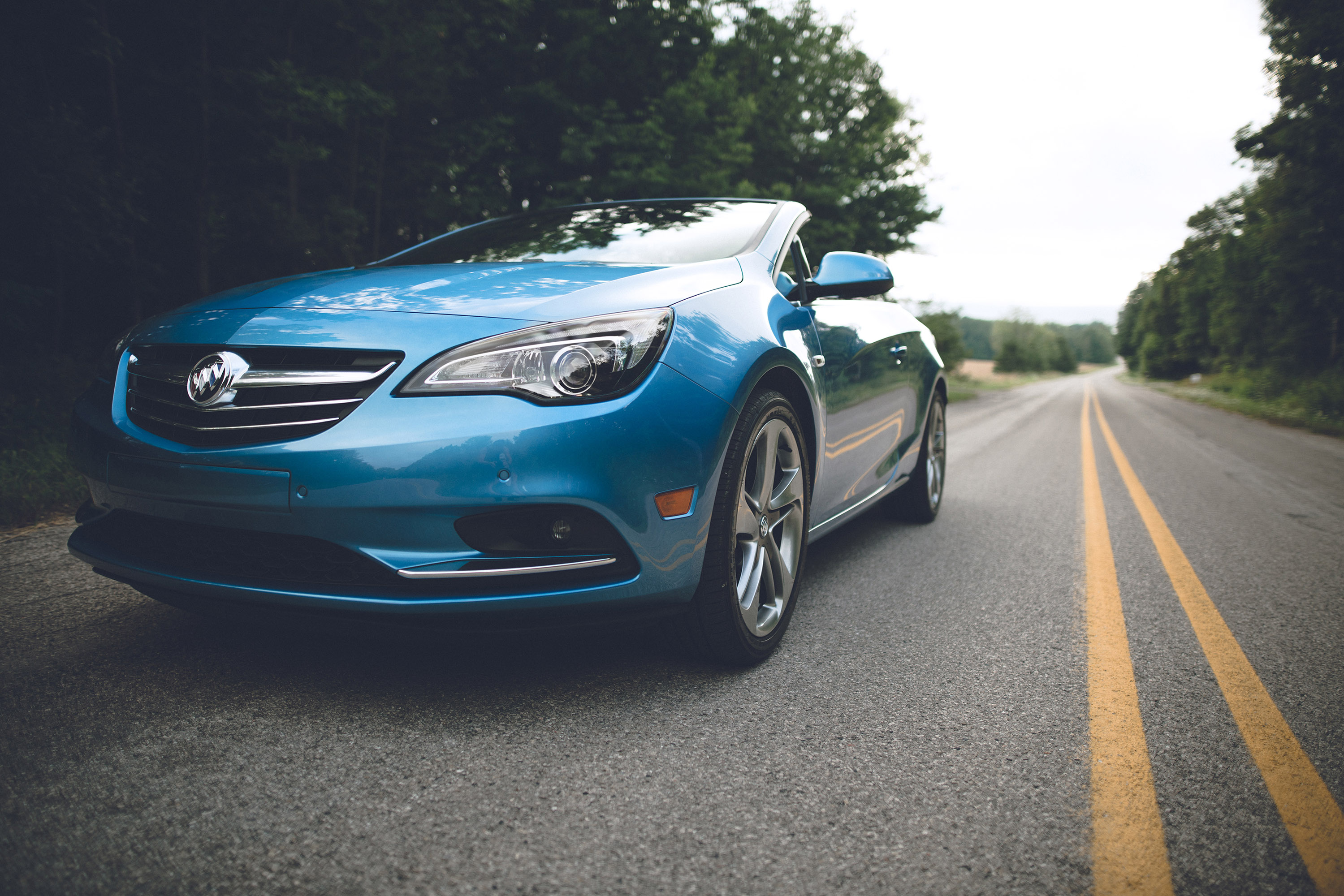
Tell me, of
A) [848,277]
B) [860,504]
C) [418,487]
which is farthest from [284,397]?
[860,504]

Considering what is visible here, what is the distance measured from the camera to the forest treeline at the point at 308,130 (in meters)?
7.45

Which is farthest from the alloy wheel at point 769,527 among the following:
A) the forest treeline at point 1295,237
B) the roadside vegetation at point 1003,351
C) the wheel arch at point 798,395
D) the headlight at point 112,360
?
the forest treeline at point 1295,237

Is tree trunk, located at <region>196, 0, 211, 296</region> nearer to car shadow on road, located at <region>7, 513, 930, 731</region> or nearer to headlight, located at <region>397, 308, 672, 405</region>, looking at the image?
car shadow on road, located at <region>7, 513, 930, 731</region>

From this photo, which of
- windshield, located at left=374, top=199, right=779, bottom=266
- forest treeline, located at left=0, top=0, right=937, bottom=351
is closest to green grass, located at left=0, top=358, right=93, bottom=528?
forest treeline, located at left=0, top=0, right=937, bottom=351

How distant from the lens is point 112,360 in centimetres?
230

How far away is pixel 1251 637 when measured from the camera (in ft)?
9.57

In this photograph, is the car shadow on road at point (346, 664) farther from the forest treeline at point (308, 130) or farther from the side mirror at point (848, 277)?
the forest treeline at point (308, 130)

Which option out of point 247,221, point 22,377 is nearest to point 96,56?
point 247,221

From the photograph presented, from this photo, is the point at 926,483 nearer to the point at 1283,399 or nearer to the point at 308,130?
the point at 308,130

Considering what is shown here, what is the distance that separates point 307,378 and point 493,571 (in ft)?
2.17

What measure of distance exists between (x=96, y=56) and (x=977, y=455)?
10.2 metres

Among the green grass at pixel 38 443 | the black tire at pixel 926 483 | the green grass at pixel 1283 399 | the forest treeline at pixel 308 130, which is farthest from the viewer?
the green grass at pixel 1283 399

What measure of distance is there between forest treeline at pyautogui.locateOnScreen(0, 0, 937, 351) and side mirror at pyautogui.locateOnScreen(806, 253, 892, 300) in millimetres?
7671

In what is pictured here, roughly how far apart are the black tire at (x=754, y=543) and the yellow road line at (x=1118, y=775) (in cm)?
97
